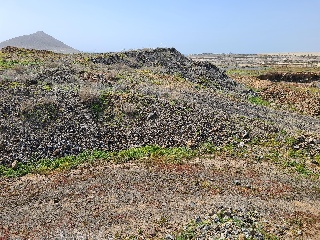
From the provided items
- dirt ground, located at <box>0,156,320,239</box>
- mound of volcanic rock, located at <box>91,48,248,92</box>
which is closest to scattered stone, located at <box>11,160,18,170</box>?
dirt ground, located at <box>0,156,320,239</box>

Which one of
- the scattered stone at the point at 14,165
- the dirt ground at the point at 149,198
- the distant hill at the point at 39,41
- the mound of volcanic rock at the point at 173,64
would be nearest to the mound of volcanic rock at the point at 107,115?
the scattered stone at the point at 14,165

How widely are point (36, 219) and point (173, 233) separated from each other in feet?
22.3

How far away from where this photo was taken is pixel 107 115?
28.7 m

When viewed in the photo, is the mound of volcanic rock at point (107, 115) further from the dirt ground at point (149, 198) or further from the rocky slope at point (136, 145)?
the dirt ground at point (149, 198)

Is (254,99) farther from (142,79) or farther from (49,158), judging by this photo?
(49,158)

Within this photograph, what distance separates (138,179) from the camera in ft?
72.0

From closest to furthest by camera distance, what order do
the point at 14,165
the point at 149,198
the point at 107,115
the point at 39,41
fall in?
1. the point at 149,198
2. the point at 14,165
3. the point at 107,115
4. the point at 39,41

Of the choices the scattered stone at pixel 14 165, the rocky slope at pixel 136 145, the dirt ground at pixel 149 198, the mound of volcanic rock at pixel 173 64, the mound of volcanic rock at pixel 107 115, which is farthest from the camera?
the mound of volcanic rock at pixel 173 64

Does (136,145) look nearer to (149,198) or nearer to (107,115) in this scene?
(107,115)

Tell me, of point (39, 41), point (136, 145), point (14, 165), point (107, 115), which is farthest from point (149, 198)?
point (39, 41)

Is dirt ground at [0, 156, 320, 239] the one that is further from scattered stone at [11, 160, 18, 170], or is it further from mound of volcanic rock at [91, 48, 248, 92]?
mound of volcanic rock at [91, 48, 248, 92]

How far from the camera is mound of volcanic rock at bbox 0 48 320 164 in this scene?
25.8 m

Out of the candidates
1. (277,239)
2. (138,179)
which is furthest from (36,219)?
(277,239)

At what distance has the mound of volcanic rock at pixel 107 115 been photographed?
25.8m
